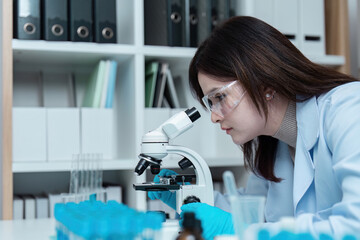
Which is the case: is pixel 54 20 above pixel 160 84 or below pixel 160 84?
above

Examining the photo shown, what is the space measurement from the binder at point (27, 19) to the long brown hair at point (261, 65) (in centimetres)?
77

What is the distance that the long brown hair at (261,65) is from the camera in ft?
4.02

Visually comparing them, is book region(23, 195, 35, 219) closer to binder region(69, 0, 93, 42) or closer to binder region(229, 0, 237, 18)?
binder region(69, 0, 93, 42)

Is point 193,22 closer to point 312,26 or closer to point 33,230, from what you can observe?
point 312,26

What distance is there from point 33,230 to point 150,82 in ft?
2.86

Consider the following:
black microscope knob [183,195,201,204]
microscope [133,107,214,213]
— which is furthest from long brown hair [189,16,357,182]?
black microscope knob [183,195,201,204]

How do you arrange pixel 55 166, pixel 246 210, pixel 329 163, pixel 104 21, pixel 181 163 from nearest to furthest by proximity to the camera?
pixel 246 210 < pixel 329 163 < pixel 181 163 < pixel 55 166 < pixel 104 21

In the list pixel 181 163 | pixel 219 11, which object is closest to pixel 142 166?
pixel 181 163

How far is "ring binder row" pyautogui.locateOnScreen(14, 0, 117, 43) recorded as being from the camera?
1717 millimetres

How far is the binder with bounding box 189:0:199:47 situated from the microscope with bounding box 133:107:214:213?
73 centimetres

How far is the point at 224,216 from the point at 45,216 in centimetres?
108

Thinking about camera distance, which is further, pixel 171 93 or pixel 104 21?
pixel 171 93

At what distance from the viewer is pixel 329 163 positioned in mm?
1143

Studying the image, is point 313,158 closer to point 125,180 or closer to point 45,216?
point 125,180
